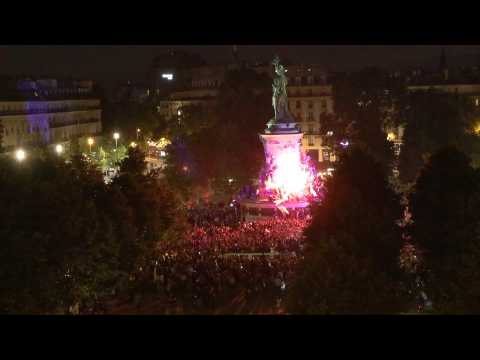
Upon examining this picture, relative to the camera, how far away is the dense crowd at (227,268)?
901 inches

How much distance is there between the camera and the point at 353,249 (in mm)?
19078

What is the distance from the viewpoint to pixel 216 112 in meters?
64.1

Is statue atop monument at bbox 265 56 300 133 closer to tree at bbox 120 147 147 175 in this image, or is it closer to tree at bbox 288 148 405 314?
tree at bbox 120 147 147 175

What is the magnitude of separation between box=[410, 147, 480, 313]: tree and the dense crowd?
4584 millimetres

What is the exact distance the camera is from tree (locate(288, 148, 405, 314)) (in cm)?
1789

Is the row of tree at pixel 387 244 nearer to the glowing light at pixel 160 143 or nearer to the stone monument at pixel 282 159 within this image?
the stone monument at pixel 282 159

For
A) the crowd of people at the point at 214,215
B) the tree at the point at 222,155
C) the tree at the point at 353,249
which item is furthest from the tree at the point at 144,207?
the tree at the point at 222,155

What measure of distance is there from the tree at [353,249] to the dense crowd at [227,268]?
294cm

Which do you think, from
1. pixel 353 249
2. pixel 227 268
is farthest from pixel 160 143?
pixel 353 249

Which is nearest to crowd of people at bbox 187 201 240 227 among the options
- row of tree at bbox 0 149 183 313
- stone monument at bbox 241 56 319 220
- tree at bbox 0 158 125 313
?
stone monument at bbox 241 56 319 220

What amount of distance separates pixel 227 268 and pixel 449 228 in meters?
7.16

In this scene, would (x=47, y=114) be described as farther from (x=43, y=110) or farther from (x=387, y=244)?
(x=387, y=244)

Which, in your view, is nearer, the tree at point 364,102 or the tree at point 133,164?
the tree at point 133,164

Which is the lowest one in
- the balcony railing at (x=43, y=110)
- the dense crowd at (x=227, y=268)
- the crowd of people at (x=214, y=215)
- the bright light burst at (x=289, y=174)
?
the dense crowd at (x=227, y=268)
